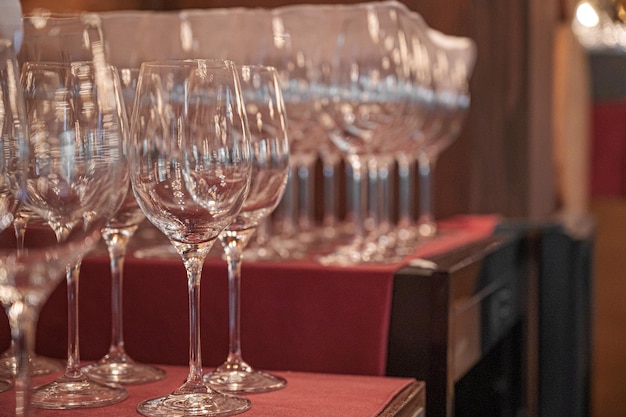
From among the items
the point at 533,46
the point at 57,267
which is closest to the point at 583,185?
the point at 533,46

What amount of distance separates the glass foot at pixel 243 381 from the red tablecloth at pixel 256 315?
177mm

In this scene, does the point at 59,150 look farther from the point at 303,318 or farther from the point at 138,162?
the point at 303,318

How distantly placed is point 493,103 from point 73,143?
5.95ft

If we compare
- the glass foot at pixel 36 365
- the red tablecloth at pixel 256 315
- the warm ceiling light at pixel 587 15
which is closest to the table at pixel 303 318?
the red tablecloth at pixel 256 315

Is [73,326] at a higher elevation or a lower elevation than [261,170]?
lower

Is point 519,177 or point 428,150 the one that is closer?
point 428,150

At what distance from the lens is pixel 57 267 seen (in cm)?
65

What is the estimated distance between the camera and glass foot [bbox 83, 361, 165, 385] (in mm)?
1090

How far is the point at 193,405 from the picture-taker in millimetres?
923

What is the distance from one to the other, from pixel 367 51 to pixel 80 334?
1.84ft

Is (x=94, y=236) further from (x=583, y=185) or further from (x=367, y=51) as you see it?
(x=583, y=185)

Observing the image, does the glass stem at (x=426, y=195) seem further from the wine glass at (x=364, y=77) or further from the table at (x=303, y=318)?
the table at (x=303, y=318)

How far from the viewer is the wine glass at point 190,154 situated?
0.90m

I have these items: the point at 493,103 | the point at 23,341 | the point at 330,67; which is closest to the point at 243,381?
the point at 23,341
